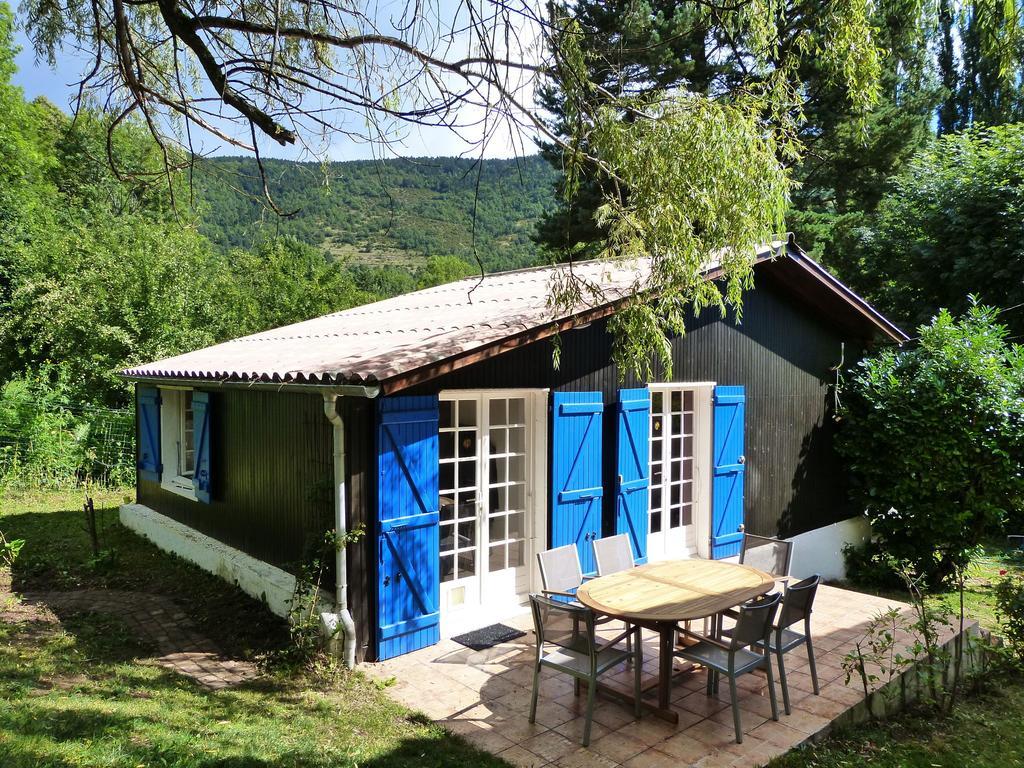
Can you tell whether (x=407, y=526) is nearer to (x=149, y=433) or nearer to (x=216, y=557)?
(x=216, y=557)

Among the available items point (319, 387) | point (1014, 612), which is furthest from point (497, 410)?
point (1014, 612)

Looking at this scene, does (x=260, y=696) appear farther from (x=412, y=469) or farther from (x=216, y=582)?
(x=216, y=582)

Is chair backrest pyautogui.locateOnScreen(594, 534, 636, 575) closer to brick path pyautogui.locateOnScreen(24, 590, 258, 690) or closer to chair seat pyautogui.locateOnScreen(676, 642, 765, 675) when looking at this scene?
chair seat pyautogui.locateOnScreen(676, 642, 765, 675)

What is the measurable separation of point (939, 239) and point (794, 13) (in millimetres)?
10614

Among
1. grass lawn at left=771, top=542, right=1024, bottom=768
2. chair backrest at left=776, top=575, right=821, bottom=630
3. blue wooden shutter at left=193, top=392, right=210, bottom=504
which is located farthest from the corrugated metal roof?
grass lawn at left=771, top=542, right=1024, bottom=768

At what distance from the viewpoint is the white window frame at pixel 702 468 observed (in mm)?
7766

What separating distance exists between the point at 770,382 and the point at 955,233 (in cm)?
693

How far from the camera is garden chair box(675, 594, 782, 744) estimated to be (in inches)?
161

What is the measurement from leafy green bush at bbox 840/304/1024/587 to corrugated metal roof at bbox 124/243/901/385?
2.87m

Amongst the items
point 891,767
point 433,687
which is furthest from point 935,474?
point 433,687

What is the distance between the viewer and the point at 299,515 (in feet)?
19.6

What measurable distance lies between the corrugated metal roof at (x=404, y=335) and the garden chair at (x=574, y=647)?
184cm

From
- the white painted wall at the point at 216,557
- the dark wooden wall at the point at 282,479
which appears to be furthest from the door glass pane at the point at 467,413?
the white painted wall at the point at 216,557

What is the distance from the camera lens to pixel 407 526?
17.3 ft
